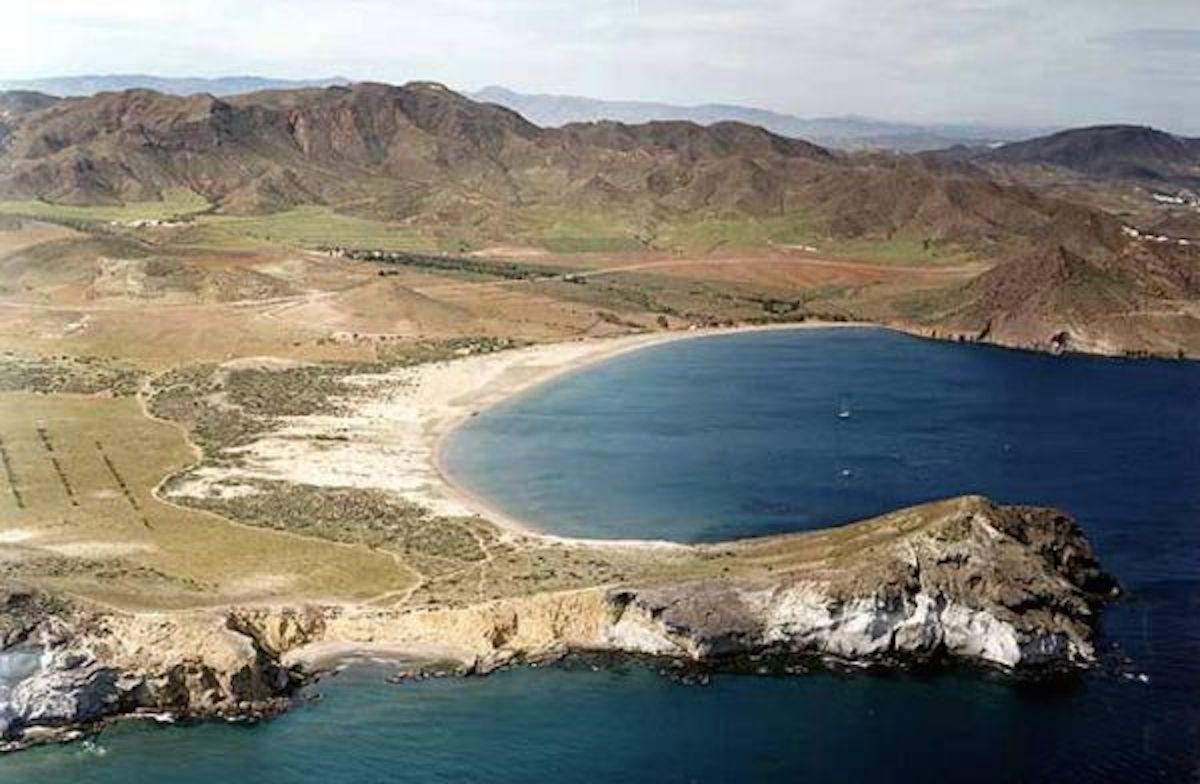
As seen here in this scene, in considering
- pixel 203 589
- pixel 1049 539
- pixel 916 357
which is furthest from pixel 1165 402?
pixel 203 589

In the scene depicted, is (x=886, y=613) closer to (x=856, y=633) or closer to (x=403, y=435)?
(x=856, y=633)

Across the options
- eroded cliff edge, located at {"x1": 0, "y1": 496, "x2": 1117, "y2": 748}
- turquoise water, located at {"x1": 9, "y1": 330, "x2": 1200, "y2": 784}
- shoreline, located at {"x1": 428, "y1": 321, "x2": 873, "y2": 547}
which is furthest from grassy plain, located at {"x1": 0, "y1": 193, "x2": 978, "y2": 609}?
turquoise water, located at {"x1": 9, "y1": 330, "x2": 1200, "y2": 784}

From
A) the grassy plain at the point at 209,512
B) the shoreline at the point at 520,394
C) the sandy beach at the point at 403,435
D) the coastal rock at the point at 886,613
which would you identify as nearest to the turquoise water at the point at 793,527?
the shoreline at the point at 520,394

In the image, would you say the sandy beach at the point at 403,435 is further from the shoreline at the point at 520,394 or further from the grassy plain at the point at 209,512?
the grassy plain at the point at 209,512

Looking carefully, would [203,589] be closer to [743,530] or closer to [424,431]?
[743,530]

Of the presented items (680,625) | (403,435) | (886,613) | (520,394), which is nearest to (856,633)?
(886,613)
